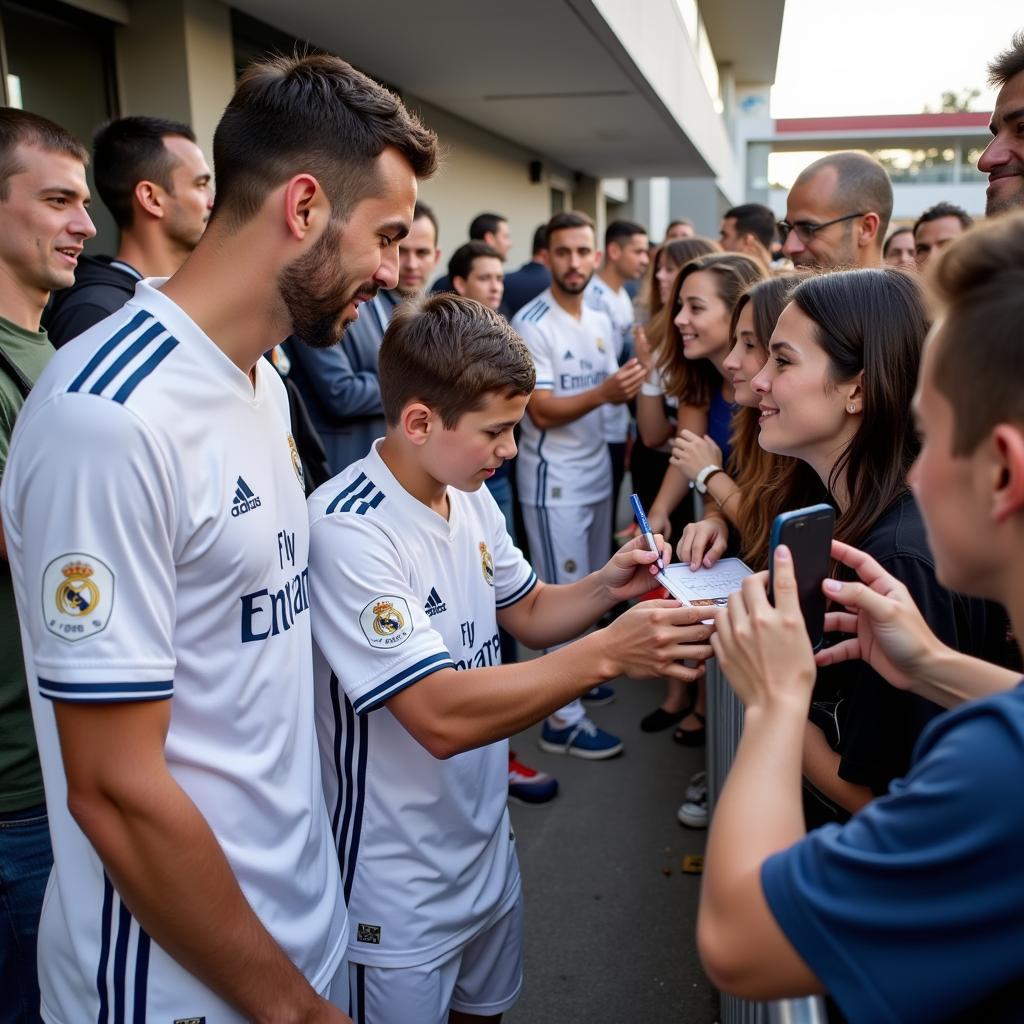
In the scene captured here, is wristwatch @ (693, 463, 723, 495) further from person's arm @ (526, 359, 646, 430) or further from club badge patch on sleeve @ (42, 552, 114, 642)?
club badge patch on sleeve @ (42, 552, 114, 642)

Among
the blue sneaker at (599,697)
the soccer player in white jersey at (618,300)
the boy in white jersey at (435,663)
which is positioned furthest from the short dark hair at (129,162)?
the blue sneaker at (599,697)

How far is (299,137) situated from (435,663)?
38.4 inches

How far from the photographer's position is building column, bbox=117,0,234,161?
514 cm

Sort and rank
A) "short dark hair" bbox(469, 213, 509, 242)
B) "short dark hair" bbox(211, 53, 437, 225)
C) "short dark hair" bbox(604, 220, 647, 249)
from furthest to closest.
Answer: "short dark hair" bbox(604, 220, 647, 249)
"short dark hair" bbox(469, 213, 509, 242)
"short dark hair" bbox(211, 53, 437, 225)

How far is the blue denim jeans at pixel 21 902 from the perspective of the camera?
194 cm

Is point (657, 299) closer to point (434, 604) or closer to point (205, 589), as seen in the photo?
point (434, 604)

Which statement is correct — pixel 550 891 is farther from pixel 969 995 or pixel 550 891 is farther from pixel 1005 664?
pixel 969 995

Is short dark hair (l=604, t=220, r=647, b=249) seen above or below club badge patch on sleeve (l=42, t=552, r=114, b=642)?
above

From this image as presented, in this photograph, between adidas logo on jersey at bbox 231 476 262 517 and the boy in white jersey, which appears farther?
the boy in white jersey

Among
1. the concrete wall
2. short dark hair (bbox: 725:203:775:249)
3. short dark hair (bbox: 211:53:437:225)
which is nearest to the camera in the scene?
short dark hair (bbox: 211:53:437:225)

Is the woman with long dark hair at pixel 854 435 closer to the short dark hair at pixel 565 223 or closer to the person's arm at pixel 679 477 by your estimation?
the person's arm at pixel 679 477

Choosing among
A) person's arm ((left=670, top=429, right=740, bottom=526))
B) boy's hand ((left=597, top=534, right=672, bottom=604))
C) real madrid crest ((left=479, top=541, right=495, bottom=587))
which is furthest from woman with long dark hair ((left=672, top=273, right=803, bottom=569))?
real madrid crest ((left=479, top=541, right=495, bottom=587))

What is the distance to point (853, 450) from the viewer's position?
79.4 inches

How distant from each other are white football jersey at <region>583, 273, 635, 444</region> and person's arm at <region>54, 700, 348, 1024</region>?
4301 millimetres
